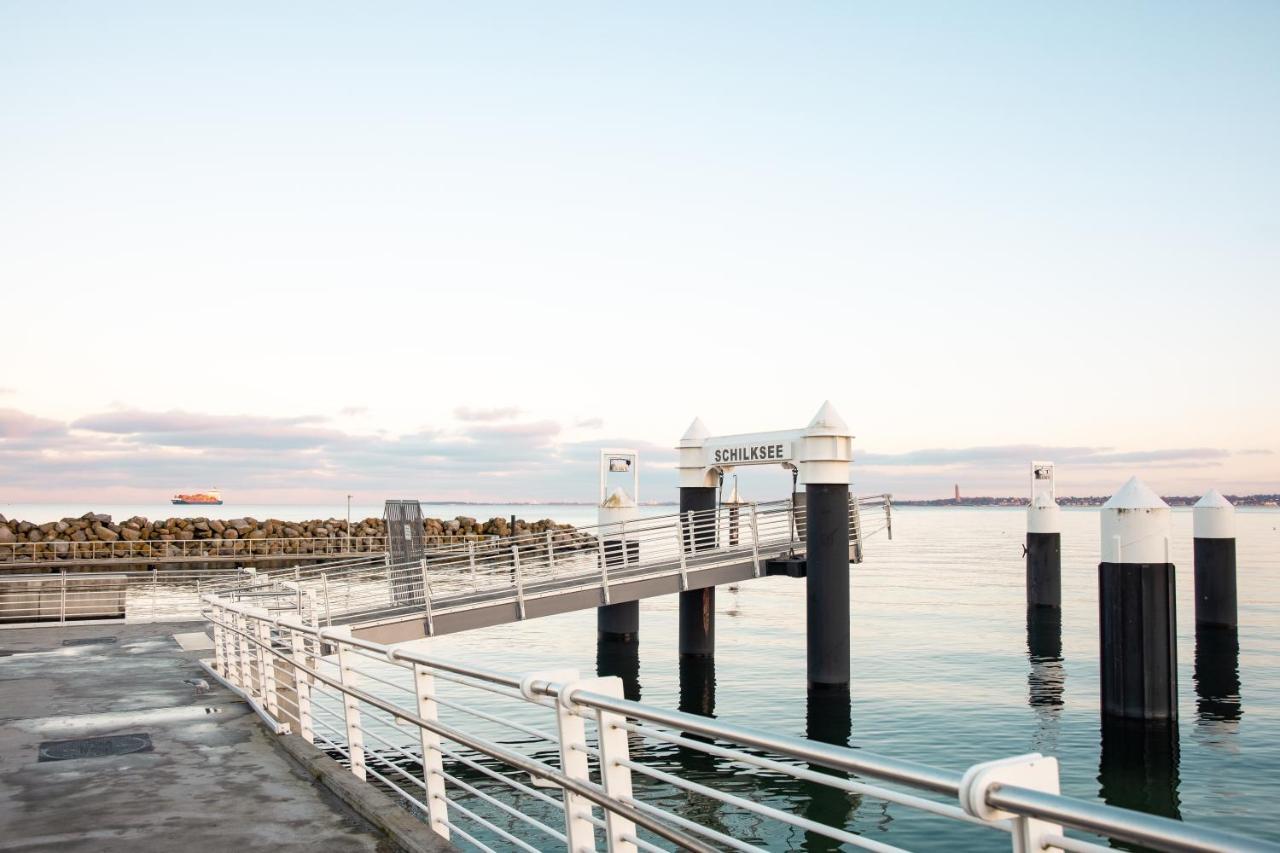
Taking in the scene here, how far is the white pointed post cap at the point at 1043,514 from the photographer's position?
26.8 meters

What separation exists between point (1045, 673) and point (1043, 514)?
227 inches

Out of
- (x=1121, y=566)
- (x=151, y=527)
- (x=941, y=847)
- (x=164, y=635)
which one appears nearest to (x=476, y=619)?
(x=164, y=635)

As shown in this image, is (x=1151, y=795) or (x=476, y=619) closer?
(x=1151, y=795)

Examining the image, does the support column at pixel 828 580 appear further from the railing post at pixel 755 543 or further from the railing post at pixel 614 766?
the railing post at pixel 614 766

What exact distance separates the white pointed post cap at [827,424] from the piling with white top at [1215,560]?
10.4 m

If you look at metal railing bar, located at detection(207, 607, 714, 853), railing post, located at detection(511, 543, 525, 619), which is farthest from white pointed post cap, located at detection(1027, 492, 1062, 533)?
metal railing bar, located at detection(207, 607, 714, 853)

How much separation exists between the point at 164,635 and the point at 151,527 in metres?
44.7

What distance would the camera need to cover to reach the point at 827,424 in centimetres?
1728

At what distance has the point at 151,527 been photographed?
2340 inches

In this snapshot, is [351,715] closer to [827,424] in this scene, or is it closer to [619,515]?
[827,424]

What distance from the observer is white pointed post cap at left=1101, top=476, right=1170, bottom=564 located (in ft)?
47.2

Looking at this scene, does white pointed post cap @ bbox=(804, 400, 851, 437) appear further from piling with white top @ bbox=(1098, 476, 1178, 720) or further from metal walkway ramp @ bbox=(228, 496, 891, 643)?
piling with white top @ bbox=(1098, 476, 1178, 720)

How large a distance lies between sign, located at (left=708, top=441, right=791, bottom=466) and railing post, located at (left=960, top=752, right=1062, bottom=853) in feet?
52.8

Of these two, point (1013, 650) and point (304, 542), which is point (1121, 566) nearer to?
point (1013, 650)
